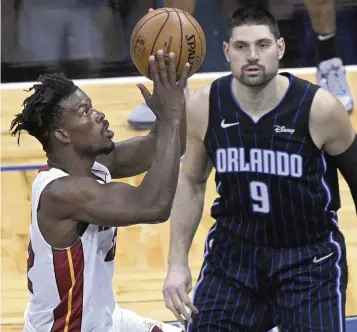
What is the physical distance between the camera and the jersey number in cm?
374

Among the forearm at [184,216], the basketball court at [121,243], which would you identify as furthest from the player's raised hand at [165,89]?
the basketball court at [121,243]

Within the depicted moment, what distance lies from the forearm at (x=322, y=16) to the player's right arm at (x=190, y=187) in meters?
3.57

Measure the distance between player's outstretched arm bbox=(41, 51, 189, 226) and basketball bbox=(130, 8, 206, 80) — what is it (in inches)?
8.1

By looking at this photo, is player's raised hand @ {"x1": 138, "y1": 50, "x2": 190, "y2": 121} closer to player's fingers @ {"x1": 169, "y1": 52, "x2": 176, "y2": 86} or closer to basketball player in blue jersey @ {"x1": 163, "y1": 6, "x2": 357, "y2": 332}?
player's fingers @ {"x1": 169, "y1": 52, "x2": 176, "y2": 86}

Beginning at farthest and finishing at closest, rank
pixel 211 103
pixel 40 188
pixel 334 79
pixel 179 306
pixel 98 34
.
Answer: pixel 98 34, pixel 334 79, pixel 211 103, pixel 179 306, pixel 40 188

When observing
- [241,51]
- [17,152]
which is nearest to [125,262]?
[17,152]

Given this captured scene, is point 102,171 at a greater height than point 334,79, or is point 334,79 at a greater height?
point 102,171

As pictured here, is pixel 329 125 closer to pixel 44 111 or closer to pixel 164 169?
pixel 164 169

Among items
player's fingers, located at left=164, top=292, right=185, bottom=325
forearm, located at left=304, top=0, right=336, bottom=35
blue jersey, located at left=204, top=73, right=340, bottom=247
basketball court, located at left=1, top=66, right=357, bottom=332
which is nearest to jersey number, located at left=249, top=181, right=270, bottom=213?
blue jersey, located at left=204, top=73, right=340, bottom=247

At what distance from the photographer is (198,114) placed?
388cm

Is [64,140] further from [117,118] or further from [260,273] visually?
[117,118]

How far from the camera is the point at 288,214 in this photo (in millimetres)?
3752

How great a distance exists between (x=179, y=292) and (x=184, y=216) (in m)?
0.37

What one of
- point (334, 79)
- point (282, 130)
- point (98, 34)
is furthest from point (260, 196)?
point (98, 34)
